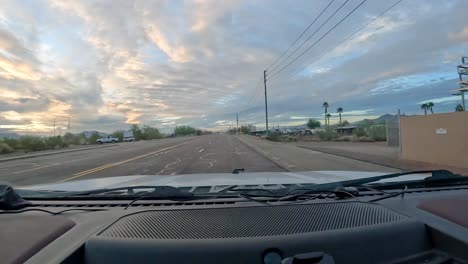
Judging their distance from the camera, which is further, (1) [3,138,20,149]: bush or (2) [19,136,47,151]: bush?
(2) [19,136,47,151]: bush

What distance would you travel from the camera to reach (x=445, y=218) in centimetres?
229

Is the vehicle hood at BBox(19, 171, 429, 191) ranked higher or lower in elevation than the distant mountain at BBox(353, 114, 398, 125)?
lower

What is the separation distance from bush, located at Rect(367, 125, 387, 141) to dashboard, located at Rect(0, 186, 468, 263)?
45313mm

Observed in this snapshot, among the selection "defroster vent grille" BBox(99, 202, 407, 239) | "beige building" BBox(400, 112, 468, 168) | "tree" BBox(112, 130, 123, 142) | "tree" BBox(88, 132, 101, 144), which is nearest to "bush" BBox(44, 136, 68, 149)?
"tree" BBox(88, 132, 101, 144)

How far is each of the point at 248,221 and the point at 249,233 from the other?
0.21 m

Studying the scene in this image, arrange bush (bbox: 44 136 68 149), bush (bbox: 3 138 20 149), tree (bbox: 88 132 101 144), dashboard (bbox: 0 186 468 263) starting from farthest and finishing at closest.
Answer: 1. tree (bbox: 88 132 101 144)
2. bush (bbox: 44 136 68 149)
3. bush (bbox: 3 138 20 149)
4. dashboard (bbox: 0 186 468 263)

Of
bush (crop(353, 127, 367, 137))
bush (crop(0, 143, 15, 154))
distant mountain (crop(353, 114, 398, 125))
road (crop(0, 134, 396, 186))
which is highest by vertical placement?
distant mountain (crop(353, 114, 398, 125))

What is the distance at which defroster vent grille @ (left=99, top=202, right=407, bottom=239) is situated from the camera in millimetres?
2068

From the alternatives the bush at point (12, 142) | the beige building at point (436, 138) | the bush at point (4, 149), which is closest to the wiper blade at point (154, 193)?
the beige building at point (436, 138)

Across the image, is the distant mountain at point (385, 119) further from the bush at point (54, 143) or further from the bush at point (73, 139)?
the bush at point (73, 139)

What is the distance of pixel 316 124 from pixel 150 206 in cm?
18501

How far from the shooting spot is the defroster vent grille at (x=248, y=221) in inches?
81.4

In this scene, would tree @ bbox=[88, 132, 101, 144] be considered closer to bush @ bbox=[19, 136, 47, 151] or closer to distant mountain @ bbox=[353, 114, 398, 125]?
bush @ bbox=[19, 136, 47, 151]

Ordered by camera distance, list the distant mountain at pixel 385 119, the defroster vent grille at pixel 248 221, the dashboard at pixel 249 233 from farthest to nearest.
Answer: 1. the distant mountain at pixel 385 119
2. the defroster vent grille at pixel 248 221
3. the dashboard at pixel 249 233
